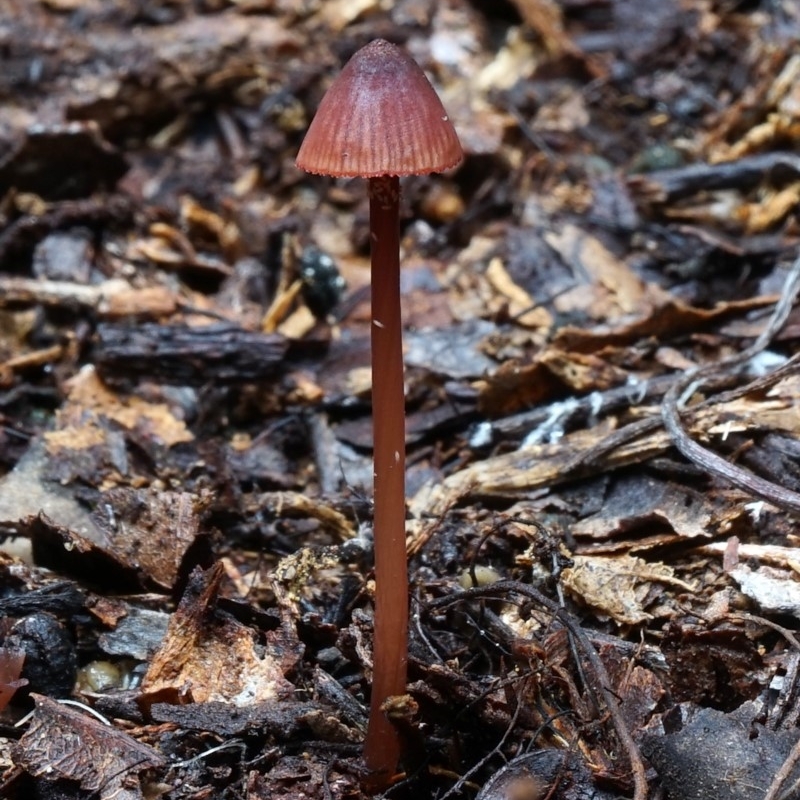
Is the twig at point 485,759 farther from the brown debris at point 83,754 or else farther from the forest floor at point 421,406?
the brown debris at point 83,754

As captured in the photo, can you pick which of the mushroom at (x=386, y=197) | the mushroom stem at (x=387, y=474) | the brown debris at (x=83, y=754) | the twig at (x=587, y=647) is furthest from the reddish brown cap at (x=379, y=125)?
the brown debris at (x=83, y=754)

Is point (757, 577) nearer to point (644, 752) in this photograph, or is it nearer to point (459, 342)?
point (644, 752)

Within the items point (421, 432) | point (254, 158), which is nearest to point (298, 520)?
point (421, 432)

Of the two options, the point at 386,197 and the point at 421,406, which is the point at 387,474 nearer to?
the point at 386,197

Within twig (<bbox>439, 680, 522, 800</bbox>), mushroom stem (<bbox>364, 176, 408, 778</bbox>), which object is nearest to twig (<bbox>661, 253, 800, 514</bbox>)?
twig (<bbox>439, 680, 522, 800</bbox>)

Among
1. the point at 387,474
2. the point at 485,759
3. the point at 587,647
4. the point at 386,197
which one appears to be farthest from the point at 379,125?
the point at 485,759

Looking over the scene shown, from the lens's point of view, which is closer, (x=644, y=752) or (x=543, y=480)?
(x=644, y=752)

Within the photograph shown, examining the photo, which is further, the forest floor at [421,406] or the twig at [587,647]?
the forest floor at [421,406]
